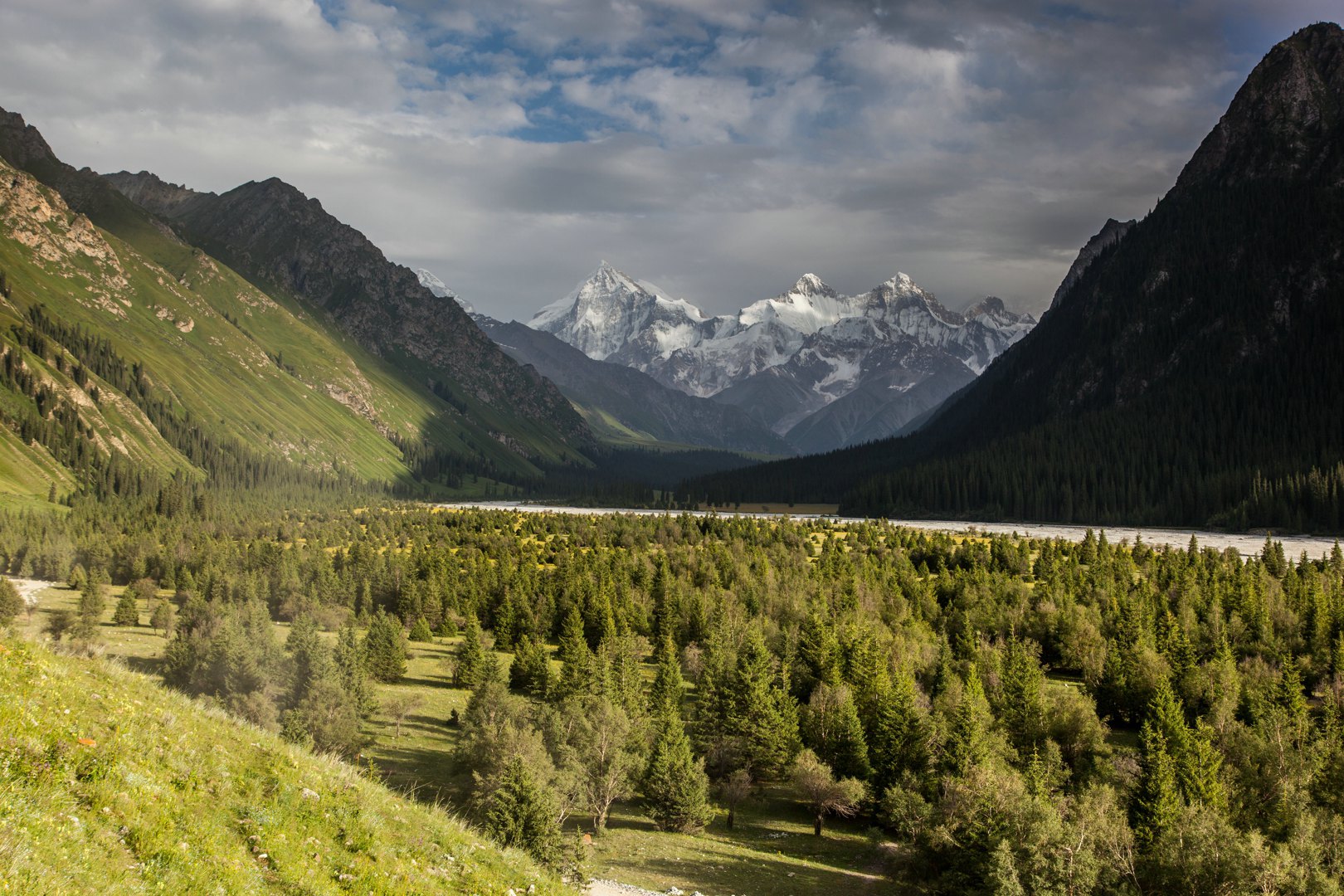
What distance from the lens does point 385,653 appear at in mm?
102938

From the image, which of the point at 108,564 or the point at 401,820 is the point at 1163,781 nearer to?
the point at 401,820

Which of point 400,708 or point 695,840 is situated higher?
point 400,708

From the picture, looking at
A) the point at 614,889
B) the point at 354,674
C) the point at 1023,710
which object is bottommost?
the point at 614,889

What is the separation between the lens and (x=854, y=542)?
7717 inches

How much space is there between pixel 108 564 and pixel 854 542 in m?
163

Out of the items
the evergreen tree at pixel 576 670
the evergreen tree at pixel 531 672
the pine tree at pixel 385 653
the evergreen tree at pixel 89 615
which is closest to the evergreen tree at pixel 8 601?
the evergreen tree at pixel 89 615

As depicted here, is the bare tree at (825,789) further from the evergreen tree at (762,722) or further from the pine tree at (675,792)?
the pine tree at (675,792)

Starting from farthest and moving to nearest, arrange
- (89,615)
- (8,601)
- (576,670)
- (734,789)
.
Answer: (8,601) < (89,615) < (576,670) < (734,789)

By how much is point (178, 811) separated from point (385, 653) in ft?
292

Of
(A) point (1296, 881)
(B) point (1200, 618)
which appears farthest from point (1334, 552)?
(A) point (1296, 881)

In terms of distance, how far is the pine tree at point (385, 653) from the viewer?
102 m

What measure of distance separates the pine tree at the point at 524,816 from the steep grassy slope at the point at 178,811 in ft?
63.2

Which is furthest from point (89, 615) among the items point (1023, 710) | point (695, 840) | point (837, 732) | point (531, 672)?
point (1023, 710)

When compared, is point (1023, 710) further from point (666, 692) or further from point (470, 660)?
point (470, 660)
